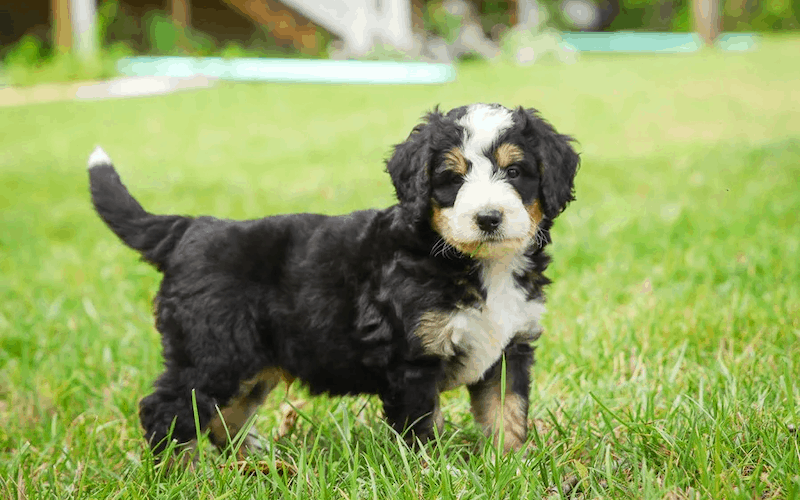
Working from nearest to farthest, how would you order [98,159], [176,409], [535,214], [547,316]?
[535,214] → [176,409] → [98,159] → [547,316]

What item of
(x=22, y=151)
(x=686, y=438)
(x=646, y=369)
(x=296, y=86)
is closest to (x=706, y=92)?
(x=296, y=86)

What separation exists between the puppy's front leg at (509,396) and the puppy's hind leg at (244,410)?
2.44ft

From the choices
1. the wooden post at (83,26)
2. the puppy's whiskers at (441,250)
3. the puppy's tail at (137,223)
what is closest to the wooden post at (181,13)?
the wooden post at (83,26)

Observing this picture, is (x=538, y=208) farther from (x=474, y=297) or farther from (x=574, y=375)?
(x=574, y=375)

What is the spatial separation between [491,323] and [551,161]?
0.60 m

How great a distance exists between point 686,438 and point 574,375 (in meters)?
0.96

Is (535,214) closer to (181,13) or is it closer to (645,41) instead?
(181,13)

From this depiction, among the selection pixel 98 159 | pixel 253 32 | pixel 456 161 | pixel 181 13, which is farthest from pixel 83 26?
pixel 456 161

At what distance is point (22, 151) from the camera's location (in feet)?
39.3

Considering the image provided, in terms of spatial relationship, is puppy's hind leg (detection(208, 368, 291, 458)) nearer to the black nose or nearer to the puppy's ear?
the black nose

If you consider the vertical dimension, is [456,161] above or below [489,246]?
above

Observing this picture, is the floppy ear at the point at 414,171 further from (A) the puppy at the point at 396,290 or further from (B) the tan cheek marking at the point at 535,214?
(B) the tan cheek marking at the point at 535,214

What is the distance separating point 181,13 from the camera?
18938 millimetres

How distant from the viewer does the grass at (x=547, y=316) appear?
2.45 metres
